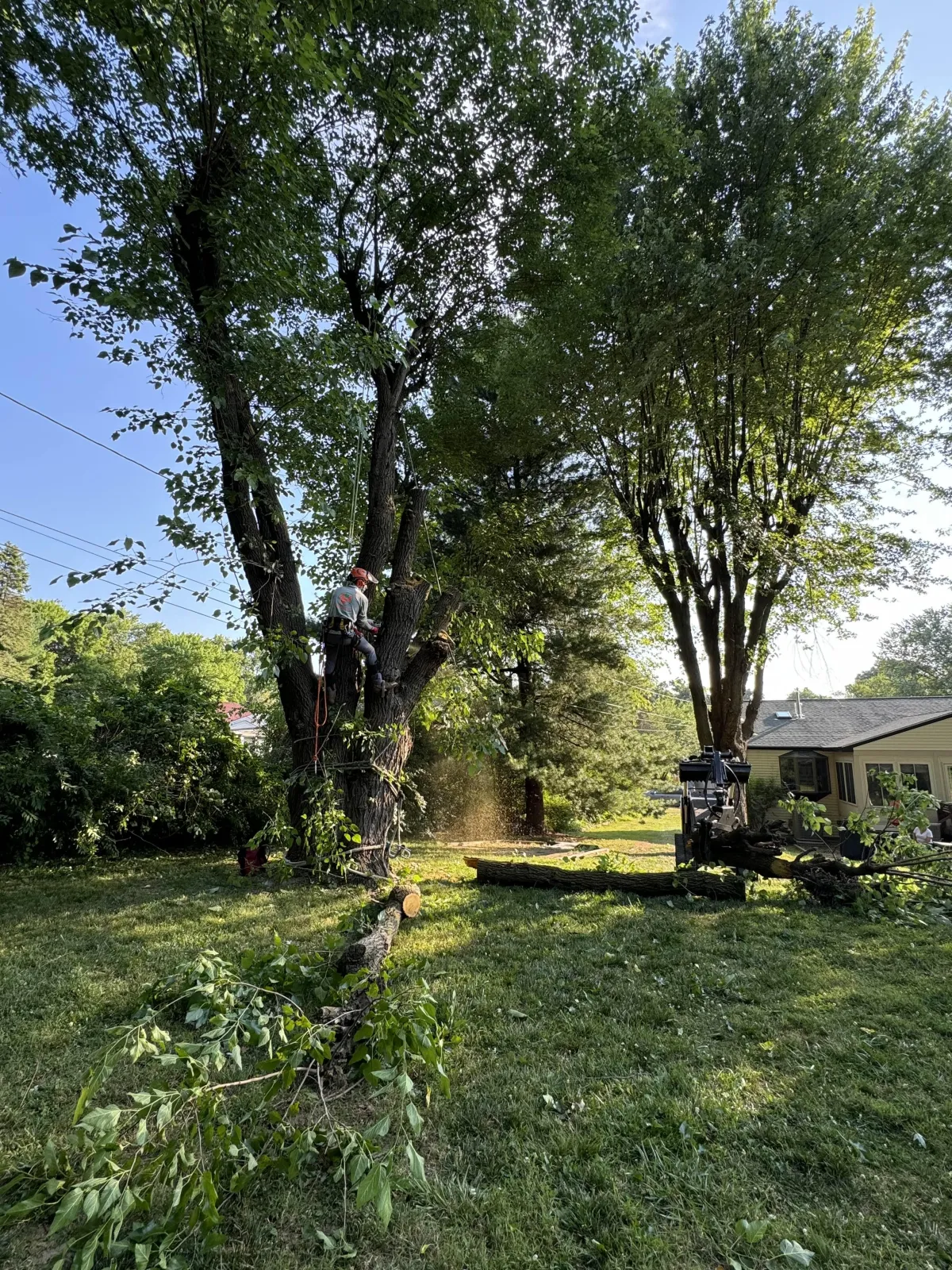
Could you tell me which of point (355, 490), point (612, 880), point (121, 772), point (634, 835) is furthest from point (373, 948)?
point (634, 835)

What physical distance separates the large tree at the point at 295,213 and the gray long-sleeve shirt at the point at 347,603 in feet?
2.05

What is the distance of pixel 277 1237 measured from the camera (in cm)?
177

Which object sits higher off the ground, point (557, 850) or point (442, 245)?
point (442, 245)

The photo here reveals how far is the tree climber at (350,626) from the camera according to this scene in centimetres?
587

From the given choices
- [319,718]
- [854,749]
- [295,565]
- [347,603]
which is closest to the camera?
[347,603]

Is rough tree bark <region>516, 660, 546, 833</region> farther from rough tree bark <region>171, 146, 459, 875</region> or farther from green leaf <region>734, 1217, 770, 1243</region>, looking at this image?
green leaf <region>734, 1217, 770, 1243</region>

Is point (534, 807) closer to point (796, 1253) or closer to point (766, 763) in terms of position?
point (766, 763)

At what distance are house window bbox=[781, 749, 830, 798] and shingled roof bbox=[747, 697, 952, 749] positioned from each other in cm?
35

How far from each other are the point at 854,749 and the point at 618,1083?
18954mm

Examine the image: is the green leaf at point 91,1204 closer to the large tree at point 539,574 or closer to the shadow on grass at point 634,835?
the large tree at point 539,574

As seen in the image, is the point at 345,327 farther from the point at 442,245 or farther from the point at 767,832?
the point at 767,832

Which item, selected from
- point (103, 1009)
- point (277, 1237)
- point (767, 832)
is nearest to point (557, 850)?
point (767, 832)

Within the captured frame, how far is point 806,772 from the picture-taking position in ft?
66.7

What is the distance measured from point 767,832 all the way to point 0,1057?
6906 millimetres
